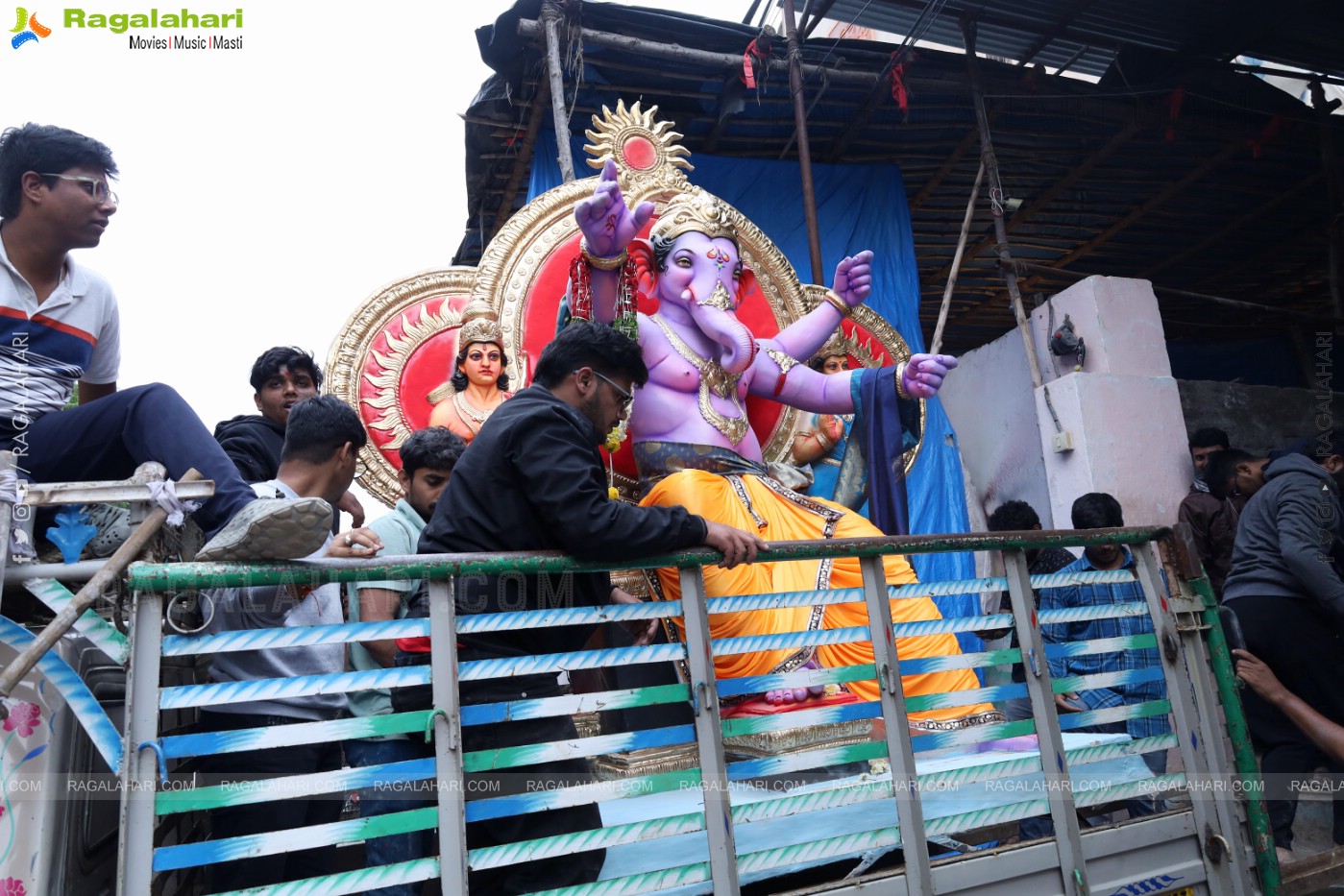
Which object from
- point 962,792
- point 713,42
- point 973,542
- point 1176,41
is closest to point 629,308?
point 973,542

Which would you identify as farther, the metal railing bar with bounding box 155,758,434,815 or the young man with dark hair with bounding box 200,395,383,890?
the young man with dark hair with bounding box 200,395,383,890

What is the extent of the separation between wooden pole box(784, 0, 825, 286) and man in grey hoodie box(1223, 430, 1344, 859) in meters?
2.73

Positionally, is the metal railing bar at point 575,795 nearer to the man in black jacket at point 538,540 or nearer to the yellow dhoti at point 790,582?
the man in black jacket at point 538,540

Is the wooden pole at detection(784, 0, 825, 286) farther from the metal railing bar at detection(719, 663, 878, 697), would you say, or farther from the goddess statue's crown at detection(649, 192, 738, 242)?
the metal railing bar at detection(719, 663, 878, 697)

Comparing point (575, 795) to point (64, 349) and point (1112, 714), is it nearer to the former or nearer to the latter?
point (1112, 714)

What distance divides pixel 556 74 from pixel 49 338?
11.6 feet

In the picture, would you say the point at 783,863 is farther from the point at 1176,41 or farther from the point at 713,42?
the point at 1176,41

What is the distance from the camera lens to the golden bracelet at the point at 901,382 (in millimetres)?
3656

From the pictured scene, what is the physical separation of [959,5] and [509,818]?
595cm

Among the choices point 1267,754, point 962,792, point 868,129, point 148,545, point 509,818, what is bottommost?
point 1267,754

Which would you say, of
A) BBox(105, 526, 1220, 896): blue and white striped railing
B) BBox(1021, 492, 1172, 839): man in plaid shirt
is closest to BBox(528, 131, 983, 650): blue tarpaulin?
BBox(1021, 492, 1172, 839): man in plaid shirt

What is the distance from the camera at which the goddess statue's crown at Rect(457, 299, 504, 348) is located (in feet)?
13.2

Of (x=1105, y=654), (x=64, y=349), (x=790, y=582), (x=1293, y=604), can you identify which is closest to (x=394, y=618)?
(x=64, y=349)

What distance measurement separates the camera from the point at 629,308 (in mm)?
3568
